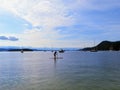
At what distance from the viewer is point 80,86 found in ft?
80.4

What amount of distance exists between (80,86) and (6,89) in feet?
26.0

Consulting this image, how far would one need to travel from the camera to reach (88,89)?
2272 cm

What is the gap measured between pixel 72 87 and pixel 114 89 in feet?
14.4

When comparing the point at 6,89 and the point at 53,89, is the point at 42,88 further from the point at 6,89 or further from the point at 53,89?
the point at 6,89

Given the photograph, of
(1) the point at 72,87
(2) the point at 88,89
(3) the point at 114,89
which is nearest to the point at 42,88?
(1) the point at 72,87

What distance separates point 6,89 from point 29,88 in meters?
2.35

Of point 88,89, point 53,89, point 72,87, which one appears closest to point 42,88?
point 53,89

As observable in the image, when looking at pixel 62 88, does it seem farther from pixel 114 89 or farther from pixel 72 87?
pixel 114 89

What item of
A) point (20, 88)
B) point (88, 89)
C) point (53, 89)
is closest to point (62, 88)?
point (53, 89)

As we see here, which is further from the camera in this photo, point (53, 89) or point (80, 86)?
point (80, 86)

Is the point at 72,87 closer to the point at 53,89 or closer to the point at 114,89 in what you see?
the point at 53,89

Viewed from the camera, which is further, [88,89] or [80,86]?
[80,86]

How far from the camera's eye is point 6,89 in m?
22.9

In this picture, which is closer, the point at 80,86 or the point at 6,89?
the point at 6,89
